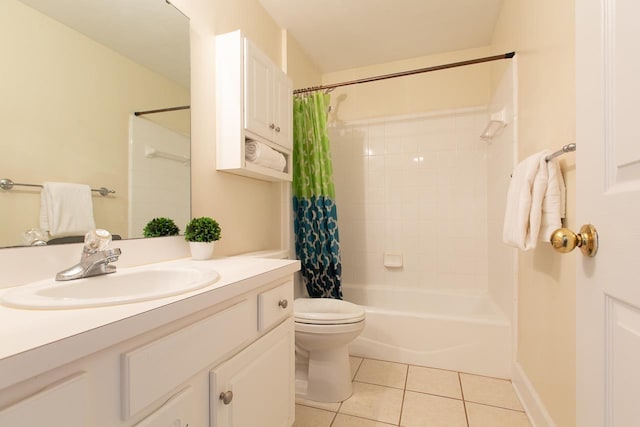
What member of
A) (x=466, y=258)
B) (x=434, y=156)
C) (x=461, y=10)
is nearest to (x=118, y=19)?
(x=461, y=10)

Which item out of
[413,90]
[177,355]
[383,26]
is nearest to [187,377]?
[177,355]

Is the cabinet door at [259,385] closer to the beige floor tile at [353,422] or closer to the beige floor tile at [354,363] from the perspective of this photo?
the beige floor tile at [353,422]

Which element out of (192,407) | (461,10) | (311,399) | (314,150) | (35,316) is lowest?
(311,399)

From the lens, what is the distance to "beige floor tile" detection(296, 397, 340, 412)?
152 centimetres

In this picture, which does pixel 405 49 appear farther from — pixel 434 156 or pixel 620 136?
pixel 620 136

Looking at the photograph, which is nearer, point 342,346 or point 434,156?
point 342,346

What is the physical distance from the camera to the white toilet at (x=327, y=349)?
4.99 feet

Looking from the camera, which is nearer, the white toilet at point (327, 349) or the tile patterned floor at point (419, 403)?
the tile patterned floor at point (419, 403)

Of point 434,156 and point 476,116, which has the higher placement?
point 476,116

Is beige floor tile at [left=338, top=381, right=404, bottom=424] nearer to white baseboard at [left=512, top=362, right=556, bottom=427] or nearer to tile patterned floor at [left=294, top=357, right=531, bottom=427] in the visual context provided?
tile patterned floor at [left=294, top=357, right=531, bottom=427]

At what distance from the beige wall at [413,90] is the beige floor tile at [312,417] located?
237 centimetres

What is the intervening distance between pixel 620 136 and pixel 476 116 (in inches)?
A: 90.1

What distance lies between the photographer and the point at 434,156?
2.59 metres

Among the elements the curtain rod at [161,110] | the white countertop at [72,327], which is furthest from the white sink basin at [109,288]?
the curtain rod at [161,110]
